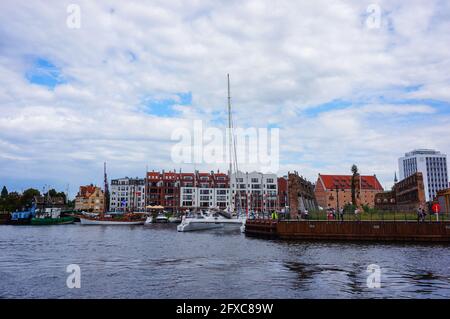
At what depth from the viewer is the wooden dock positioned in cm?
5584

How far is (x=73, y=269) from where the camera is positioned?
31438 millimetres

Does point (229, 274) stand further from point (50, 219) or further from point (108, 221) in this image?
point (50, 219)

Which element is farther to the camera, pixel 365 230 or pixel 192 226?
pixel 192 226

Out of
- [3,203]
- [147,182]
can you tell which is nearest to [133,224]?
[147,182]

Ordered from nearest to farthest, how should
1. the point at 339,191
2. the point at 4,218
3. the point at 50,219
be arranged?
the point at 50,219
the point at 4,218
the point at 339,191

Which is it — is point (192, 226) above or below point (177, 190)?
below

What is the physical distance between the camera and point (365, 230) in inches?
2304

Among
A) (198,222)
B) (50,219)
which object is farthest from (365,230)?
(50,219)

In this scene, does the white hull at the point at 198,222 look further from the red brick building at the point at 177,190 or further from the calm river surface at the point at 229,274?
the red brick building at the point at 177,190

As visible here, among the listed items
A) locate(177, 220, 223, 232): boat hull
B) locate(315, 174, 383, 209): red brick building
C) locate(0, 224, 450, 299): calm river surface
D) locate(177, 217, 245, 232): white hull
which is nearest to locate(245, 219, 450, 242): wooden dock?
locate(0, 224, 450, 299): calm river surface

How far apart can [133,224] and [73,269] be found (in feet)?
322
